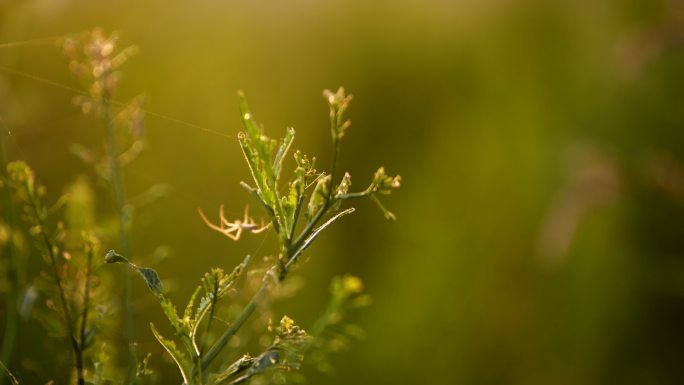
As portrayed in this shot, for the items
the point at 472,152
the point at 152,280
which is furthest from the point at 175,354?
the point at 472,152

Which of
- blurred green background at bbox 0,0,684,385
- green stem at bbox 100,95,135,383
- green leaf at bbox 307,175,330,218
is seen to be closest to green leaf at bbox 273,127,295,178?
green leaf at bbox 307,175,330,218

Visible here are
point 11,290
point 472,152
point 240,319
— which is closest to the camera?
point 240,319

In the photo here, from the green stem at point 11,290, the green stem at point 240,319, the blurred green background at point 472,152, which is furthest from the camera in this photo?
the blurred green background at point 472,152

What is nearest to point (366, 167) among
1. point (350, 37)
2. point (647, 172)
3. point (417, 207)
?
point (417, 207)

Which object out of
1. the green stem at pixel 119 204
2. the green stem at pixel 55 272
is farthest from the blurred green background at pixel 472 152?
the green stem at pixel 55 272

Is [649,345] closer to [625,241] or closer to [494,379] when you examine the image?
[625,241]

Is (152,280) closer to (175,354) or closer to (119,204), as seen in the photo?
(175,354)

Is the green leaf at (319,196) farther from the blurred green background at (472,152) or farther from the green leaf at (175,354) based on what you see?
the blurred green background at (472,152)

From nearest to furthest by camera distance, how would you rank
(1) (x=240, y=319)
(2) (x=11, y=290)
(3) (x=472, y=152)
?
1. (1) (x=240, y=319)
2. (2) (x=11, y=290)
3. (3) (x=472, y=152)

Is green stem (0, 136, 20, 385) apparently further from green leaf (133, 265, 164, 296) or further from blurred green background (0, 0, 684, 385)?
blurred green background (0, 0, 684, 385)
